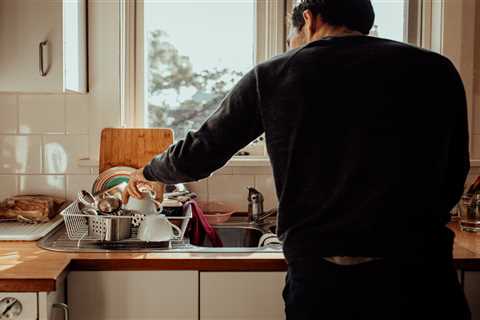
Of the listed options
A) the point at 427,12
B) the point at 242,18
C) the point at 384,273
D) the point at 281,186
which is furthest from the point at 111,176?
the point at 427,12

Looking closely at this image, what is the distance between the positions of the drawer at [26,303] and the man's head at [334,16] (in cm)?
92

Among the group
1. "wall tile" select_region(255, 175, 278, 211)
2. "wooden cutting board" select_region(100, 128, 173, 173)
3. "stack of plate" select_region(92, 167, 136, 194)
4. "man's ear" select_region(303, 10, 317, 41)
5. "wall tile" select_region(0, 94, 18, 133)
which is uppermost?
"man's ear" select_region(303, 10, 317, 41)

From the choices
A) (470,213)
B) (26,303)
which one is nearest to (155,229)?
(26,303)

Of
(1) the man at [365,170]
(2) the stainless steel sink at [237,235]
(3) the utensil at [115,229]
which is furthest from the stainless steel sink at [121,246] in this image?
(1) the man at [365,170]

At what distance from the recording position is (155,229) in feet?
5.65

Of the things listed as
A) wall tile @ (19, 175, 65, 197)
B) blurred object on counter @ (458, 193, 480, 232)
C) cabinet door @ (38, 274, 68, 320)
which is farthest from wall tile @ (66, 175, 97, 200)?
blurred object on counter @ (458, 193, 480, 232)

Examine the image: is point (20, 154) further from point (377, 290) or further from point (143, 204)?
point (377, 290)

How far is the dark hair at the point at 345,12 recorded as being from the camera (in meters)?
1.29

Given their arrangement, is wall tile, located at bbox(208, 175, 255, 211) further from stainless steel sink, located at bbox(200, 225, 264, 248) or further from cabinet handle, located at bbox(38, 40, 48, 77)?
cabinet handle, located at bbox(38, 40, 48, 77)

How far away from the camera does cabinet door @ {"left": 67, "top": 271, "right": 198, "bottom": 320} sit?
1624 mm

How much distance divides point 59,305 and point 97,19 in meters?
1.12

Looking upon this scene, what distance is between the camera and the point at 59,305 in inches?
60.4

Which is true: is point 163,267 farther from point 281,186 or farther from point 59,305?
point 281,186

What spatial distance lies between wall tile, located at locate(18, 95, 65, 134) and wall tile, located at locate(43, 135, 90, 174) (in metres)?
0.05
